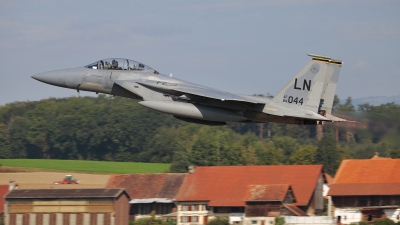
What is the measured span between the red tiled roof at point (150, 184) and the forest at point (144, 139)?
981 inches

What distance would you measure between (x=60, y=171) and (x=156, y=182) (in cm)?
2604

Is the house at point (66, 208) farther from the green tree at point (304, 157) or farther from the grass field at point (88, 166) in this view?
the green tree at point (304, 157)

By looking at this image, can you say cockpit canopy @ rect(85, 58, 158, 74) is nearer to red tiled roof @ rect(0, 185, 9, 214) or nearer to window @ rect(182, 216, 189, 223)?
window @ rect(182, 216, 189, 223)

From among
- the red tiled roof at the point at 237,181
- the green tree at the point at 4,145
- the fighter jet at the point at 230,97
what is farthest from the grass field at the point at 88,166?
the fighter jet at the point at 230,97

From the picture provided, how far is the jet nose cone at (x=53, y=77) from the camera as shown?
83.6 ft

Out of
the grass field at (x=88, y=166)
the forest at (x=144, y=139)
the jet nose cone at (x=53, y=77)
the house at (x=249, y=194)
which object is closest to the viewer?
the jet nose cone at (x=53, y=77)

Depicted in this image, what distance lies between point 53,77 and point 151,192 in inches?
947

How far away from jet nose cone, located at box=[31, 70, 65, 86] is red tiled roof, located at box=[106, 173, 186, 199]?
23016 mm

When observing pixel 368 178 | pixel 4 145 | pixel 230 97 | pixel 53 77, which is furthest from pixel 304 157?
pixel 230 97

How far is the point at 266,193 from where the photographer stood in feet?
141

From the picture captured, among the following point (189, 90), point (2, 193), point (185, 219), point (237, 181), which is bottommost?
point (185, 219)

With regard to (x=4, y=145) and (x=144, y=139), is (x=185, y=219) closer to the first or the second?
(x=144, y=139)

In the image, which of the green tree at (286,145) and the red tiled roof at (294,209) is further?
the green tree at (286,145)

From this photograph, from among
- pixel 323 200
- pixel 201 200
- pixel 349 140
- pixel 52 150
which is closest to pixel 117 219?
pixel 201 200
